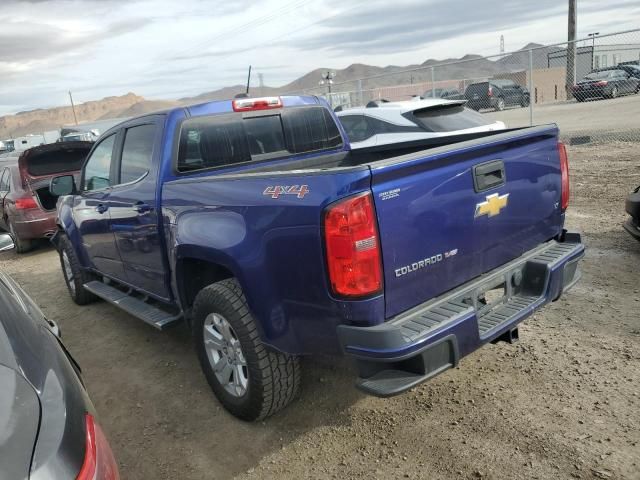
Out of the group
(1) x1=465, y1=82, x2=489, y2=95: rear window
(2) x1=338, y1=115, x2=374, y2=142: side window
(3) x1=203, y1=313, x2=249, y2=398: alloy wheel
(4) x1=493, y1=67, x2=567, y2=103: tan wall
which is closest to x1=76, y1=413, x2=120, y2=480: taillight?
(3) x1=203, y1=313, x2=249, y2=398: alloy wheel

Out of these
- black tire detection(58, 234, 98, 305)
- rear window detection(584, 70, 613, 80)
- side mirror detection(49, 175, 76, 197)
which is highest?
rear window detection(584, 70, 613, 80)

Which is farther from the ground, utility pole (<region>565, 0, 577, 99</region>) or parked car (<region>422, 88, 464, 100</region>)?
utility pole (<region>565, 0, 577, 99</region>)

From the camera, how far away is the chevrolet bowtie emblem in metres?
2.84

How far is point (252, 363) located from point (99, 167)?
2.94m

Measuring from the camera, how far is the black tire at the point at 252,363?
9.77ft

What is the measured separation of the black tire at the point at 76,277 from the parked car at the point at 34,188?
10.7 ft

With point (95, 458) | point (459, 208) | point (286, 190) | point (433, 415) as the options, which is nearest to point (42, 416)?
point (95, 458)

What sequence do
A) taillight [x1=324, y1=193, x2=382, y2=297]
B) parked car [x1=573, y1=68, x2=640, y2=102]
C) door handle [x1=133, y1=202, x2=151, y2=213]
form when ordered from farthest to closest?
1. parked car [x1=573, y1=68, x2=640, y2=102]
2. door handle [x1=133, y1=202, x2=151, y2=213]
3. taillight [x1=324, y1=193, x2=382, y2=297]

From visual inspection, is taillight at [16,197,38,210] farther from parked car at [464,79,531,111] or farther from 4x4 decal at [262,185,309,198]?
parked car at [464,79,531,111]

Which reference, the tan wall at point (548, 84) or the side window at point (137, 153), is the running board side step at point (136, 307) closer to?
the side window at point (137, 153)

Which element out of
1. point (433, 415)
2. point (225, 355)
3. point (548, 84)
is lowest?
point (433, 415)

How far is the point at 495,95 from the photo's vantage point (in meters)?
21.7

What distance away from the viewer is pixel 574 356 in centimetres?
360

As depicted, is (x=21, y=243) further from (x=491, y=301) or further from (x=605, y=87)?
(x=605, y=87)
